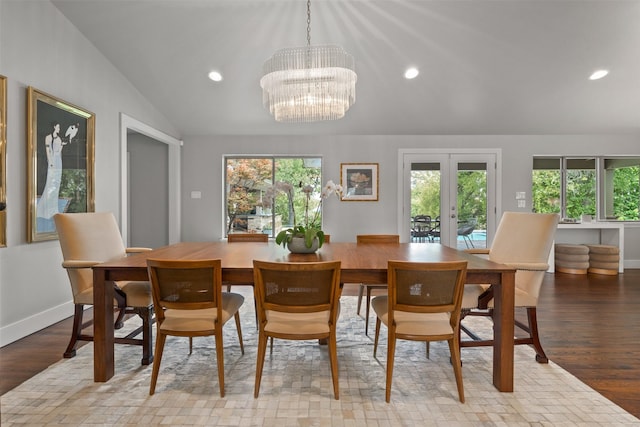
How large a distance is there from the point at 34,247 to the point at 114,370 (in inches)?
61.2

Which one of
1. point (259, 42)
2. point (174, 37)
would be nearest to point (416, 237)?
point (259, 42)

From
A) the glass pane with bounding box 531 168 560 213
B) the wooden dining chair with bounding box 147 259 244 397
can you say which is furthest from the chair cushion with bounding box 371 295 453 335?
the glass pane with bounding box 531 168 560 213

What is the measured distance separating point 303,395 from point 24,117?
10.0 feet

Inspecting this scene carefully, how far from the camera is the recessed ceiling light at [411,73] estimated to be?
168 inches

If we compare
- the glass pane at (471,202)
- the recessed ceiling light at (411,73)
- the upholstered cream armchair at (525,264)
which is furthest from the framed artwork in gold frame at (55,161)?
the glass pane at (471,202)

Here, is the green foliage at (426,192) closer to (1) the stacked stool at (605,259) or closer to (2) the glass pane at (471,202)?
(2) the glass pane at (471,202)

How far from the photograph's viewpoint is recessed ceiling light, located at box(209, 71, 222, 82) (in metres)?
4.25

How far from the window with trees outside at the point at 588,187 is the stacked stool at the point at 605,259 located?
756 mm

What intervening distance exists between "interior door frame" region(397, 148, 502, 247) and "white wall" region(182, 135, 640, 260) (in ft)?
0.26

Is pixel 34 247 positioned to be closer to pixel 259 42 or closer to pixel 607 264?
pixel 259 42

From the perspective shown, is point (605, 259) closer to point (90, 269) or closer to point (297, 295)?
point (297, 295)

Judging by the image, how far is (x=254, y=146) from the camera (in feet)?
18.7

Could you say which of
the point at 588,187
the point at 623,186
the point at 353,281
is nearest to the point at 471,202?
the point at 588,187

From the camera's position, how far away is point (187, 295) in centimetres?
180
